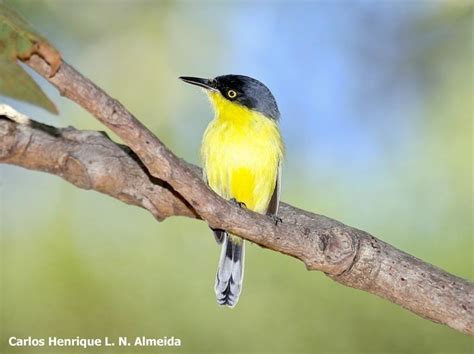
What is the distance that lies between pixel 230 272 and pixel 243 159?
27.9 inches

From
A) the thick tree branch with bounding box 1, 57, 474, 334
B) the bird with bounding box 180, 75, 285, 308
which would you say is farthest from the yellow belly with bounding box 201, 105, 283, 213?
the thick tree branch with bounding box 1, 57, 474, 334

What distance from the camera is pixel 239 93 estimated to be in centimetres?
434

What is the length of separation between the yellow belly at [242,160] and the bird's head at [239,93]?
224 mm

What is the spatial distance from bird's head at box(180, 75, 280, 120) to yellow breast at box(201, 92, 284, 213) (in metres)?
0.20

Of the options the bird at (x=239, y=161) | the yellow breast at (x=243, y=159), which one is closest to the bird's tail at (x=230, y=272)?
the bird at (x=239, y=161)

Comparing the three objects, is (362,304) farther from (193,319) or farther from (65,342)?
(65,342)

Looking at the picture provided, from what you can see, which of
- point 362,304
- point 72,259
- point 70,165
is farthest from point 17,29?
point 362,304

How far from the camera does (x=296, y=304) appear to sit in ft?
15.1

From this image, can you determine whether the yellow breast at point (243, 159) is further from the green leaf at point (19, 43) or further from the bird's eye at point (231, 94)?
the green leaf at point (19, 43)

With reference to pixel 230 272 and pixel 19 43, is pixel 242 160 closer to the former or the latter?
pixel 230 272

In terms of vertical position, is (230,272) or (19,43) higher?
(230,272)

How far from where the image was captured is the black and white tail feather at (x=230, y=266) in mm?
4000

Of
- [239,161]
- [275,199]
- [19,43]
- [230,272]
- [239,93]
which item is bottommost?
[19,43]

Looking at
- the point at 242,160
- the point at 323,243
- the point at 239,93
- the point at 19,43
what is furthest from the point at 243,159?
the point at 19,43
